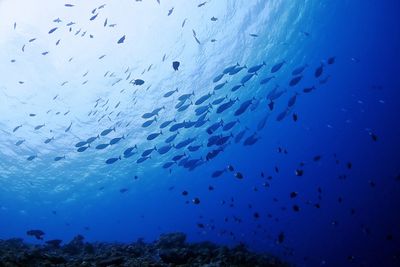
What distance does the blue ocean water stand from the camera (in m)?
21.7

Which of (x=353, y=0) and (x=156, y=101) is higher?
(x=353, y=0)

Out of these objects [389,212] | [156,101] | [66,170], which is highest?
[66,170]

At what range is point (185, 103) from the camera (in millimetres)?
29438

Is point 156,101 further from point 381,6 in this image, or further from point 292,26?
point 381,6

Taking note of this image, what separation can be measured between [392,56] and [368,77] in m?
5.78

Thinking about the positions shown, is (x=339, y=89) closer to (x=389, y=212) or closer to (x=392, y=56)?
(x=392, y=56)

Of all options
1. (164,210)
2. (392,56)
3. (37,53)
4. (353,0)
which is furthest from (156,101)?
(164,210)

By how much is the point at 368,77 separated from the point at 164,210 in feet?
176

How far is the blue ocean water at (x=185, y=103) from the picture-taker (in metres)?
21.7

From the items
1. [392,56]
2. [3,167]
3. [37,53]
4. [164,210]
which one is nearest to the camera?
[37,53]

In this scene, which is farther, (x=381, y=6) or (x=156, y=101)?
(x=381, y=6)

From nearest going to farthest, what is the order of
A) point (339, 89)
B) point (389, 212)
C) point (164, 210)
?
point (389, 212) < point (339, 89) < point (164, 210)

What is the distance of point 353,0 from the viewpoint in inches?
1374

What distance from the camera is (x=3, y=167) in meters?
38.0
